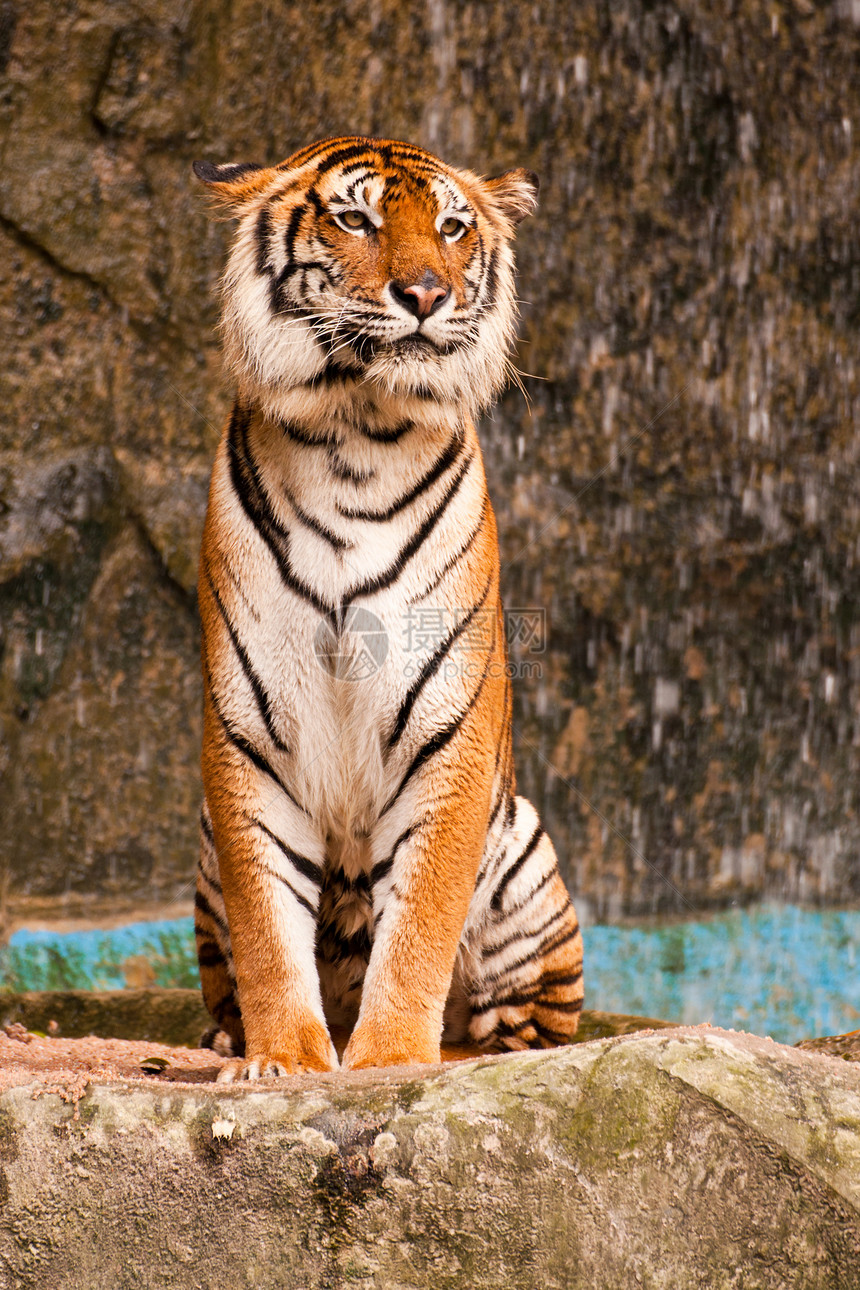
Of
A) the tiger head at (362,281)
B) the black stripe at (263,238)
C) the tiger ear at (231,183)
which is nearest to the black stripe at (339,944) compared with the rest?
the tiger head at (362,281)

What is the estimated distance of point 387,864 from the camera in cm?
293

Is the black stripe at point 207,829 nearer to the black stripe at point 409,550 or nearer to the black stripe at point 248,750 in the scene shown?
the black stripe at point 248,750

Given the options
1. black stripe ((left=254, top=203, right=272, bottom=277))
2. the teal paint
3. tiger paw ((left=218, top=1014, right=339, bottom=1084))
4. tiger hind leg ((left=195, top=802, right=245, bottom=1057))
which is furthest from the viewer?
the teal paint

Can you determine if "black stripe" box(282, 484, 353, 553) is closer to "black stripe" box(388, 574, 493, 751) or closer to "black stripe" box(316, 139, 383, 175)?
"black stripe" box(388, 574, 493, 751)

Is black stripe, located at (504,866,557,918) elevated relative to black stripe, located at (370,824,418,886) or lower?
lower

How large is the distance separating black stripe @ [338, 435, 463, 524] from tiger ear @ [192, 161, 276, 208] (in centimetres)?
79

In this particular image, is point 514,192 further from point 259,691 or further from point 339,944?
point 339,944

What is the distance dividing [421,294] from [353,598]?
2.26ft

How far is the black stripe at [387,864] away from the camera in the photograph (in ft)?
9.48

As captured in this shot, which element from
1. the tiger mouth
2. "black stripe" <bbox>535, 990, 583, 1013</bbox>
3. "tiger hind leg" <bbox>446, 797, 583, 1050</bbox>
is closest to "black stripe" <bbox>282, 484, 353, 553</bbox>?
the tiger mouth

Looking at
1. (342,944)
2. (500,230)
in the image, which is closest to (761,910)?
(342,944)

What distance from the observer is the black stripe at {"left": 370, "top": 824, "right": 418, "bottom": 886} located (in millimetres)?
2889

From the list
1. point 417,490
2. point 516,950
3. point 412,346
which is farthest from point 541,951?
point 412,346

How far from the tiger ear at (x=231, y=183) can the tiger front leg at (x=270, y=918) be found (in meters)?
1.40
